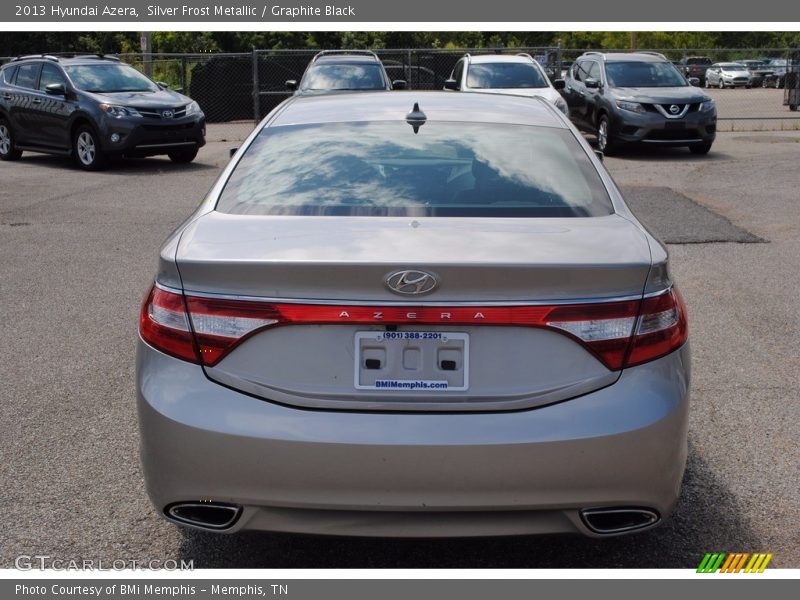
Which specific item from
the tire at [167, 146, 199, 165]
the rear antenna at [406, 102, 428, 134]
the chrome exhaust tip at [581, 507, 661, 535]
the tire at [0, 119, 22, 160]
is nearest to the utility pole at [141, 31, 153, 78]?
the tire at [0, 119, 22, 160]

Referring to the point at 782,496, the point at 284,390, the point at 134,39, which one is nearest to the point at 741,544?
the point at 782,496

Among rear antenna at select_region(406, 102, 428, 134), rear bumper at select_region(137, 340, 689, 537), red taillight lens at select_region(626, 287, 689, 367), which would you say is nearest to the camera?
rear bumper at select_region(137, 340, 689, 537)

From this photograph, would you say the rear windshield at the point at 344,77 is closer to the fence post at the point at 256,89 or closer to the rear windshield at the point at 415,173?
the fence post at the point at 256,89

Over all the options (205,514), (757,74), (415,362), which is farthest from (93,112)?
(757,74)

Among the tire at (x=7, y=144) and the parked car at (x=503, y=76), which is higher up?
the parked car at (x=503, y=76)

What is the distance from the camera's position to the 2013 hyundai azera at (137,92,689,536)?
3088 millimetres

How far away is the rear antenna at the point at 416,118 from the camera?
4396 millimetres

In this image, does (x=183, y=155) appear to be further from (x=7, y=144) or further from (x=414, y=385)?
(x=414, y=385)

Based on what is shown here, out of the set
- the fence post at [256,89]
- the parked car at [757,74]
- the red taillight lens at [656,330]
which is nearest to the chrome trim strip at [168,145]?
the fence post at [256,89]

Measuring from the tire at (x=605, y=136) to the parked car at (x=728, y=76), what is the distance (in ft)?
102

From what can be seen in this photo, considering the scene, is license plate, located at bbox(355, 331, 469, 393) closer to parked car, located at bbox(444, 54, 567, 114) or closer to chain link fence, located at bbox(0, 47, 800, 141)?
parked car, located at bbox(444, 54, 567, 114)

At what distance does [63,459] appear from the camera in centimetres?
477

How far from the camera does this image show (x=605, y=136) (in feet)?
62.5

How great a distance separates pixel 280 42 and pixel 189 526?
4009 cm
